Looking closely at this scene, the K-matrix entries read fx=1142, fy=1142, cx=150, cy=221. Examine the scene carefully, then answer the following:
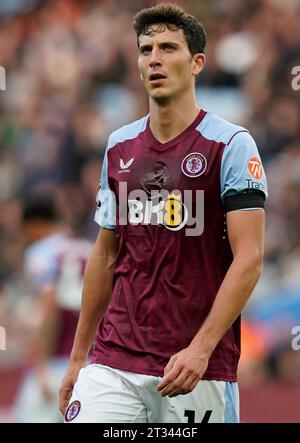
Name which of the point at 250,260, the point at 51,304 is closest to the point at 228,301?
the point at 250,260

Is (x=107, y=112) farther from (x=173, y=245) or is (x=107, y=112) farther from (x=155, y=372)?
(x=155, y=372)

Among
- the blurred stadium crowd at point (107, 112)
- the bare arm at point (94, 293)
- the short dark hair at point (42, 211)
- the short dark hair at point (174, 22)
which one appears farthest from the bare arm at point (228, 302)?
the blurred stadium crowd at point (107, 112)

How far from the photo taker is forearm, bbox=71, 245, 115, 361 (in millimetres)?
5211

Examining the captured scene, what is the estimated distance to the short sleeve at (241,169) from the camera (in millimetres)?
4723

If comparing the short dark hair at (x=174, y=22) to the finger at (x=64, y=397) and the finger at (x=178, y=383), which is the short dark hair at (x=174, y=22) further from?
the finger at (x=64, y=397)

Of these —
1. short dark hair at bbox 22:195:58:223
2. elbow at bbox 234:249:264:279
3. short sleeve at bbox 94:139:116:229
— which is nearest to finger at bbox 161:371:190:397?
elbow at bbox 234:249:264:279

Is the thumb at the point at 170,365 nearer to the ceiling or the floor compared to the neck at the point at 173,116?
nearer to the floor

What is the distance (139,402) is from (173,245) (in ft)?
2.25

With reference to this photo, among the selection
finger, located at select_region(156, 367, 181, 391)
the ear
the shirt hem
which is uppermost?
the ear

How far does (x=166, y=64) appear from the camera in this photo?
4.88 m

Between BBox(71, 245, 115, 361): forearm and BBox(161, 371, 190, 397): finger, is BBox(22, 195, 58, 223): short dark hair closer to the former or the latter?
BBox(71, 245, 115, 361): forearm

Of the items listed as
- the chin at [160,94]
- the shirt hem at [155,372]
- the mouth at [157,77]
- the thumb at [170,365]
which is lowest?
the shirt hem at [155,372]

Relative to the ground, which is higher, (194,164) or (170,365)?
(194,164)

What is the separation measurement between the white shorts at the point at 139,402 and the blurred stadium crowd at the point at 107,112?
5.10m
